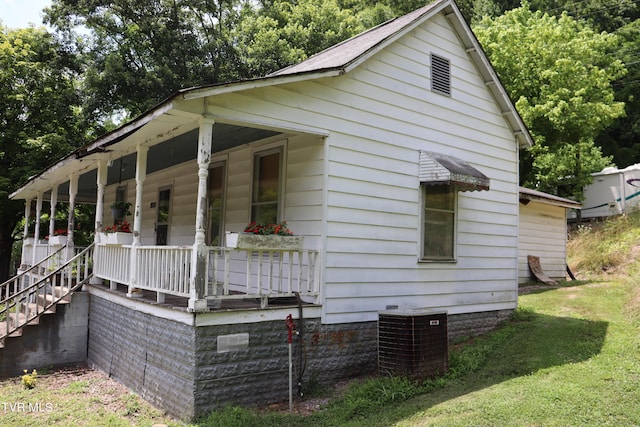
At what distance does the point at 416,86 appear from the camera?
28.2 ft

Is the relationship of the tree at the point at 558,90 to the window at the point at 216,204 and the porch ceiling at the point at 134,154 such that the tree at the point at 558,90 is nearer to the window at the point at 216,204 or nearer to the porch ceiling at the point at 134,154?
the window at the point at 216,204

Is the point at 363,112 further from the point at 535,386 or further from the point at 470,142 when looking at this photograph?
the point at 535,386

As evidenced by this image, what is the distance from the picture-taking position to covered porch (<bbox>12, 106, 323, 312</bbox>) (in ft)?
19.9

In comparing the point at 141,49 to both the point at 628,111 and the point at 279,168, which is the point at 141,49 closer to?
the point at 279,168

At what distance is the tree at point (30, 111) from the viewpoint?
65.2 ft

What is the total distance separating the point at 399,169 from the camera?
8086 mm

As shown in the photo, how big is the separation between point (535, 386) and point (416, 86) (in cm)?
512

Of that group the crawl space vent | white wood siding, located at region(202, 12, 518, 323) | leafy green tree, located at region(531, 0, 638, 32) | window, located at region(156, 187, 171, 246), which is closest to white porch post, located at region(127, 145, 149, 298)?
white wood siding, located at region(202, 12, 518, 323)

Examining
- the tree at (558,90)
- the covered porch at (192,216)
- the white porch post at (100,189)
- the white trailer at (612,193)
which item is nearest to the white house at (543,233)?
the white trailer at (612,193)

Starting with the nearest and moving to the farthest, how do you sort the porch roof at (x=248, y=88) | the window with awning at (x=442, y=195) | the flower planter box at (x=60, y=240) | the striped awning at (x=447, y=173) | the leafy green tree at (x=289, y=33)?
1. the porch roof at (x=248, y=88)
2. the striped awning at (x=447, y=173)
3. the window with awning at (x=442, y=195)
4. the flower planter box at (x=60, y=240)
5. the leafy green tree at (x=289, y=33)

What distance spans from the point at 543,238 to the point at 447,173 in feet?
29.9

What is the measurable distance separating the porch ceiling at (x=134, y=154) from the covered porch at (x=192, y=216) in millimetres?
18

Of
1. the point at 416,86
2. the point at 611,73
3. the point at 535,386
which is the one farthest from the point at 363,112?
the point at 611,73

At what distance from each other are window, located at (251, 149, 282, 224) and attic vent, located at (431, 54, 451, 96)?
3.22 meters
